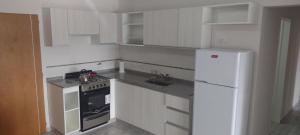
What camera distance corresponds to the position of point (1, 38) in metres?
3.06

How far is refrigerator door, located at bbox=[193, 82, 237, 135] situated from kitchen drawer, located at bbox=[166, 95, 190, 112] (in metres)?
0.15

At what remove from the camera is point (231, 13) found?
9.71 ft

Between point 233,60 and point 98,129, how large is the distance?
2592 mm

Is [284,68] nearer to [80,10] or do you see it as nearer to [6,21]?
[80,10]

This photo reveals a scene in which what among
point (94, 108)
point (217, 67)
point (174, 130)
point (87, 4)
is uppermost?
point (87, 4)

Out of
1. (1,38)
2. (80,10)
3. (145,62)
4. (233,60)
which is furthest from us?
(145,62)

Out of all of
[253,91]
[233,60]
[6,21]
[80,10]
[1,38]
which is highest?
[80,10]

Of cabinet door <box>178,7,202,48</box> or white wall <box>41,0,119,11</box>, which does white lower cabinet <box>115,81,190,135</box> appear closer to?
cabinet door <box>178,7,202,48</box>

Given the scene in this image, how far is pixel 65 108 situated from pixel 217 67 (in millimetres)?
2317

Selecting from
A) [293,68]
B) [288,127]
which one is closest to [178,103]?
[288,127]

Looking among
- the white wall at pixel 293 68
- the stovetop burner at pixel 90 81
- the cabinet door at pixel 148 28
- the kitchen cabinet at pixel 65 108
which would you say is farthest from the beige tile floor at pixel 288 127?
the kitchen cabinet at pixel 65 108

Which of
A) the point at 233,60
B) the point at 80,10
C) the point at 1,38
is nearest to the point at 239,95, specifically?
the point at 233,60

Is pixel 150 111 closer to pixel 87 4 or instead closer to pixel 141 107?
pixel 141 107

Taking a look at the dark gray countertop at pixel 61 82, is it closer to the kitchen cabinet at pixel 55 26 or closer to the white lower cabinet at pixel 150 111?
the kitchen cabinet at pixel 55 26
